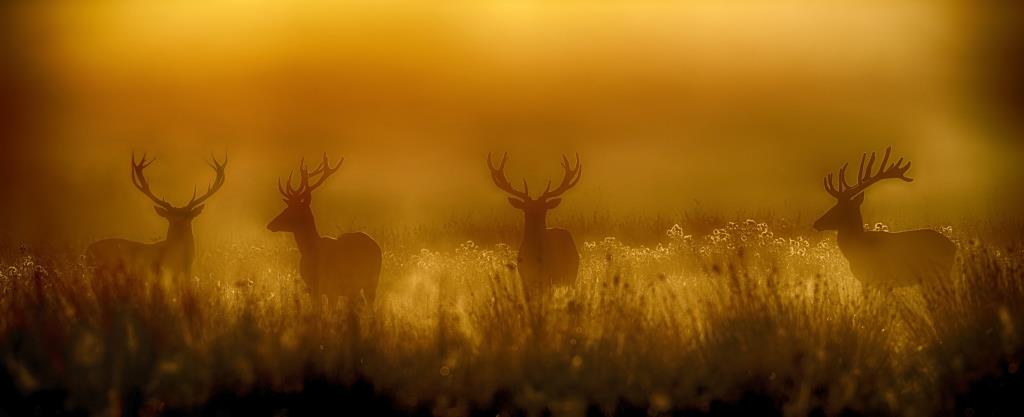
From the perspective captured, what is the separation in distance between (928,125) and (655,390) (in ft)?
149

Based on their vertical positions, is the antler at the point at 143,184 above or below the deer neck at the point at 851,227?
above

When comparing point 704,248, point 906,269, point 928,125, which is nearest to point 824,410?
point 906,269

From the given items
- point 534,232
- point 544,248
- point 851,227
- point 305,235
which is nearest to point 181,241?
point 305,235

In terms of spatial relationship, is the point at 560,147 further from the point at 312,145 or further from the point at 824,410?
the point at 824,410

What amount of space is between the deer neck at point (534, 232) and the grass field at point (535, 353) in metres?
2.25

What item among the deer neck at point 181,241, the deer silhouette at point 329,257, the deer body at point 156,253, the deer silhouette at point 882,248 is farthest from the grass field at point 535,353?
the deer neck at point 181,241

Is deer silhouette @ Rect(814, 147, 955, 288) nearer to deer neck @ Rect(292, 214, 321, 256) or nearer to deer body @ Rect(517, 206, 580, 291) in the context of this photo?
deer body @ Rect(517, 206, 580, 291)

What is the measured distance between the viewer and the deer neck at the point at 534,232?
11.1 metres

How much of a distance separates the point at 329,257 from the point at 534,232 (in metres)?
1.88

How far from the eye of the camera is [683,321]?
8.28m

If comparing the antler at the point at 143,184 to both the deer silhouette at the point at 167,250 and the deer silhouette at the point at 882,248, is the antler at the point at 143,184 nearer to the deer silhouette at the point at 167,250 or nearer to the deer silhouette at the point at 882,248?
the deer silhouette at the point at 167,250

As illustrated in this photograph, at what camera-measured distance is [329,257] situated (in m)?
10.9

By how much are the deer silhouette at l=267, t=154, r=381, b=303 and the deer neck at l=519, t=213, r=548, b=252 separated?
53.6 inches

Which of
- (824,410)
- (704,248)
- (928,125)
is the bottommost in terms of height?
(824,410)
